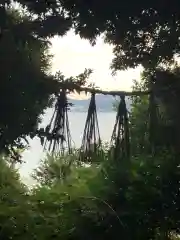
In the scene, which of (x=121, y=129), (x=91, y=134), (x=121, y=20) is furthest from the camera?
(x=121, y=20)

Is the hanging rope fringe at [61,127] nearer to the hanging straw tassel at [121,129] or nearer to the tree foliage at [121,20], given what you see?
the hanging straw tassel at [121,129]

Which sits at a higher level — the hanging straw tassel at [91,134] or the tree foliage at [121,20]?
the tree foliage at [121,20]

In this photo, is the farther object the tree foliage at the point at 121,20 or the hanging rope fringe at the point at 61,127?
the tree foliage at the point at 121,20

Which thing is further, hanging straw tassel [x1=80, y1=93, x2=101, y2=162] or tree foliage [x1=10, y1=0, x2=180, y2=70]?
tree foliage [x1=10, y1=0, x2=180, y2=70]

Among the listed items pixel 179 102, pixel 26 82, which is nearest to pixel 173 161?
pixel 179 102

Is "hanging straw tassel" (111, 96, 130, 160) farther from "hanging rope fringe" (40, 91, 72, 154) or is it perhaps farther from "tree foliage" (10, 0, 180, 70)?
"tree foliage" (10, 0, 180, 70)

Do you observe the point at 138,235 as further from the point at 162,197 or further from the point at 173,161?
the point at 173,161

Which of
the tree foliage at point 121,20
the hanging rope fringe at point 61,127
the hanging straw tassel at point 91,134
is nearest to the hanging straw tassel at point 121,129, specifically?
the hanging straw tassel at point 91,134

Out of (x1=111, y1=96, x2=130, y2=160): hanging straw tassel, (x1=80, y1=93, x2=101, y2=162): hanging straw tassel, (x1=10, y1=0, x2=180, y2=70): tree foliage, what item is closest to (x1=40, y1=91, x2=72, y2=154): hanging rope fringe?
(x1=80, y1=93, x2=101, y2=162): hanging straw tassel

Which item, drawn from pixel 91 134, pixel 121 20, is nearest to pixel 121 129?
pixel 91 134

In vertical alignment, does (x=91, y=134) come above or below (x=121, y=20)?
below

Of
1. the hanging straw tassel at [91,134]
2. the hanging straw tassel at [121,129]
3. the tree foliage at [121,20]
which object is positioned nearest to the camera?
the hanging straw tassel at [91,134]

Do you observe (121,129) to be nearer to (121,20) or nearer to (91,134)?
(91,134)

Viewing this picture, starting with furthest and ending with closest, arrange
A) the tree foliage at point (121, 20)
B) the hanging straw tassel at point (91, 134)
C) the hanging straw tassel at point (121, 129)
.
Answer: the tree foliage at point (121, 20) → the hanging straw tassel at point (121, 129) → the hanging straw tassel at point (91, 134)
